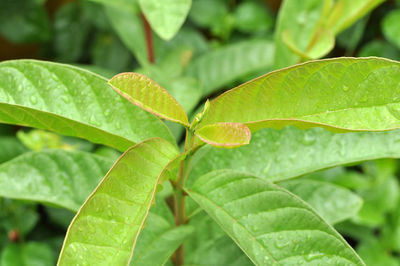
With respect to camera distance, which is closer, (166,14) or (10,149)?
(166,14)

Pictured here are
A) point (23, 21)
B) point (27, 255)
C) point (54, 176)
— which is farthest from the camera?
point (23, 21)

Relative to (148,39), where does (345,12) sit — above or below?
Answer: above

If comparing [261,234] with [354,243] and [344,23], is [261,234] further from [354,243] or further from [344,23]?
[354,243]

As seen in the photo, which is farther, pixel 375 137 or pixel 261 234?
pixel 375 137

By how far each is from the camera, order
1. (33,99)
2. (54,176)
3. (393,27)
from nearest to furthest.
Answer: (33,99) < (54,176) < (393,27)

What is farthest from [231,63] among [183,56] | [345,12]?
[345,12]

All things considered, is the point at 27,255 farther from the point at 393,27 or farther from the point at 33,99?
the point at 393,27

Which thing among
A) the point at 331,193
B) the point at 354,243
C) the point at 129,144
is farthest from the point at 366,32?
the point at 129,144

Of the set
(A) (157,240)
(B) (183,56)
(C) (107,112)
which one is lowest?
(A) (157,240)
